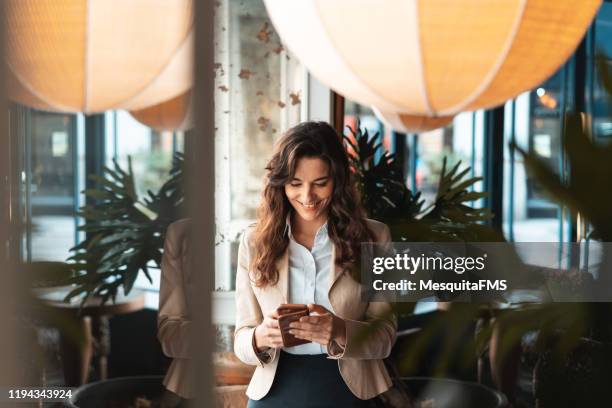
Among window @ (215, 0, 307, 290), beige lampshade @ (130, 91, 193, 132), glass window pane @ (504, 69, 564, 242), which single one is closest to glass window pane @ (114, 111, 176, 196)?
beige lampshade @ (130, 91, 193, 132)

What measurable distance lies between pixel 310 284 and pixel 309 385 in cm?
25

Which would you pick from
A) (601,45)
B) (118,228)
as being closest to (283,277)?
(118,228)

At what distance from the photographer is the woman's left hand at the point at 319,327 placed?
1.58m

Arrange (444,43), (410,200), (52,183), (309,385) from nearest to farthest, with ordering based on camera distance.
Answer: (444,43)
(52,183)
(309,385)
(410,200)

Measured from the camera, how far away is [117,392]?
1.47m

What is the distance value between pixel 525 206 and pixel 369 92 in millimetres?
509

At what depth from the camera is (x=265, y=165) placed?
1.86m

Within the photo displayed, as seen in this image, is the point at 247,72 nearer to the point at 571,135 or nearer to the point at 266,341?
the point at 266,341

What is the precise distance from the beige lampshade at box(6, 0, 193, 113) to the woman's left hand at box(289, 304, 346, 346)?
2.02 ft

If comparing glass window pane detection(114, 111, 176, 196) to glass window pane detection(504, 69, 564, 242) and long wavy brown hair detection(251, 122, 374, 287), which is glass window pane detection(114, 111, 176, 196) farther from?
glass window pane detection(504, 69, 564, 242)

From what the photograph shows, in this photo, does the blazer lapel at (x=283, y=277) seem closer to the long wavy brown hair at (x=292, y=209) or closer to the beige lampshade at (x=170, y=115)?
the long wavy brown hair at (x=292, y=209)

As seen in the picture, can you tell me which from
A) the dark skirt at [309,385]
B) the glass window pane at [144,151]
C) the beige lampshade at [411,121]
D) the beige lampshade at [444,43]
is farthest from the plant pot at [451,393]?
the glass window pane at [144,151]

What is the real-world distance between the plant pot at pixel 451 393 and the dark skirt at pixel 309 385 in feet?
0.70

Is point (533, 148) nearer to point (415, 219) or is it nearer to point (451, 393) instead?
point (415, 219)
